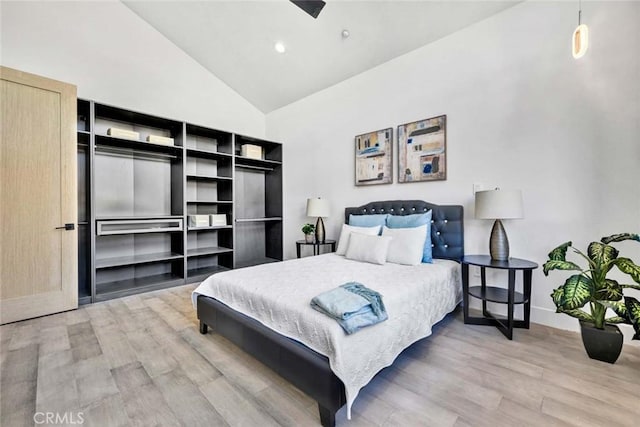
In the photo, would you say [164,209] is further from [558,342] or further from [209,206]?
[558,342]

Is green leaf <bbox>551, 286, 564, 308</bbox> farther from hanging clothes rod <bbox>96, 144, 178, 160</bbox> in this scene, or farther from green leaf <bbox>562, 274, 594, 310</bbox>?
hanging clothes rod <bbox>96, 144, 178, 160</bbox>

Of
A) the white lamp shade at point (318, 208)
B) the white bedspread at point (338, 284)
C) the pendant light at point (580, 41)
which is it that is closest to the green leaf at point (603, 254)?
the white bedspread at point (338, 284)

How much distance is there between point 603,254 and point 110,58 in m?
5.66

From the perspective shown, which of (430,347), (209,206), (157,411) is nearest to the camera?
(157,411)

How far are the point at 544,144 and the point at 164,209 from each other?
15.7ft

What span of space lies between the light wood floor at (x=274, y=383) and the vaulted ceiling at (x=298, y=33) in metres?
3.21

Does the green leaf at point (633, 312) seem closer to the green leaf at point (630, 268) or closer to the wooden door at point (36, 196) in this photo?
the green leaf at point (630, 268)

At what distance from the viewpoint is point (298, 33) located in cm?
Result: 346

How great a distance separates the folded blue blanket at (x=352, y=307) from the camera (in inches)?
54.4

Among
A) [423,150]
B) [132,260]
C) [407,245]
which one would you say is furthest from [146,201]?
[423,150]

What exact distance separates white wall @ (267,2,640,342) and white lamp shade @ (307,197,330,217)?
3.47 feet

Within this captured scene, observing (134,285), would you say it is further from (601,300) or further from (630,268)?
(630,268)

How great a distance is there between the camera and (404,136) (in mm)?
3354

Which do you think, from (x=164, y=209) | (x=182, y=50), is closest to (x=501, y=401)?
(x=164, y=209)
